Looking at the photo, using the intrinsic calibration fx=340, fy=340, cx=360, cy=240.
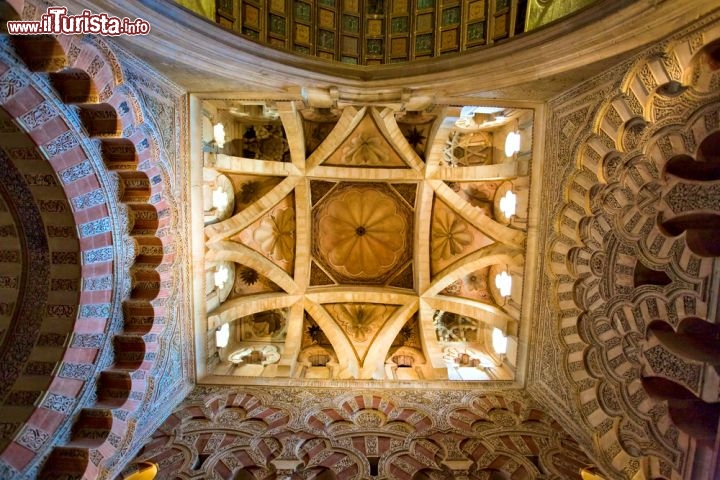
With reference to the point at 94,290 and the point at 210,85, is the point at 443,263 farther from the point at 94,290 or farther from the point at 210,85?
the point at 94,290

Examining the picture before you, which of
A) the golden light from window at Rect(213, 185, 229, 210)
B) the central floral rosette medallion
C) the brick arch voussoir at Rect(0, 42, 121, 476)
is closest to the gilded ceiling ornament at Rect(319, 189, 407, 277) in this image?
the central floral rosette medallion

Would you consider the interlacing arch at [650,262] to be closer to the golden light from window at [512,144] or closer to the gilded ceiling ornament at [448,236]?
the golden light from window at [512,144]

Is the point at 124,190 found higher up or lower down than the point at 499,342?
higher up

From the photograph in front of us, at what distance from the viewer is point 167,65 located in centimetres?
471

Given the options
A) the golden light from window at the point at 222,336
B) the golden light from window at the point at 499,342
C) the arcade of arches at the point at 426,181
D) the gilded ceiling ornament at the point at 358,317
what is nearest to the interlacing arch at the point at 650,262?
the arcade of arches at the point at 426,181

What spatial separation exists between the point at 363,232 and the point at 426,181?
2.11 m

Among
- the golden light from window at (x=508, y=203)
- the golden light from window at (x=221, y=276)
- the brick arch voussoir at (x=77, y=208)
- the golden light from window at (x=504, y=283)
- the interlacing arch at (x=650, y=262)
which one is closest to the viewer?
the interlacing arch at (x=650, y=262)

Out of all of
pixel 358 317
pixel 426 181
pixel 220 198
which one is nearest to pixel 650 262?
pixel 426 181

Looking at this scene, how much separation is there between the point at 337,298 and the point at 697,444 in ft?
21.3

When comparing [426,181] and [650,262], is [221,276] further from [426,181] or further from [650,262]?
[650,262]

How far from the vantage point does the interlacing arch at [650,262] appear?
3492mm

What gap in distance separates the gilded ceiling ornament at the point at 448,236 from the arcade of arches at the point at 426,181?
0.87 feet

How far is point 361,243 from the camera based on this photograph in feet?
29.5

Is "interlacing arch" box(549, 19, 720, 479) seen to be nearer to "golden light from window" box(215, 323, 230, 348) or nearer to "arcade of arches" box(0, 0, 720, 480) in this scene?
"arcade of arches" box(0, 0, 720, 480)
